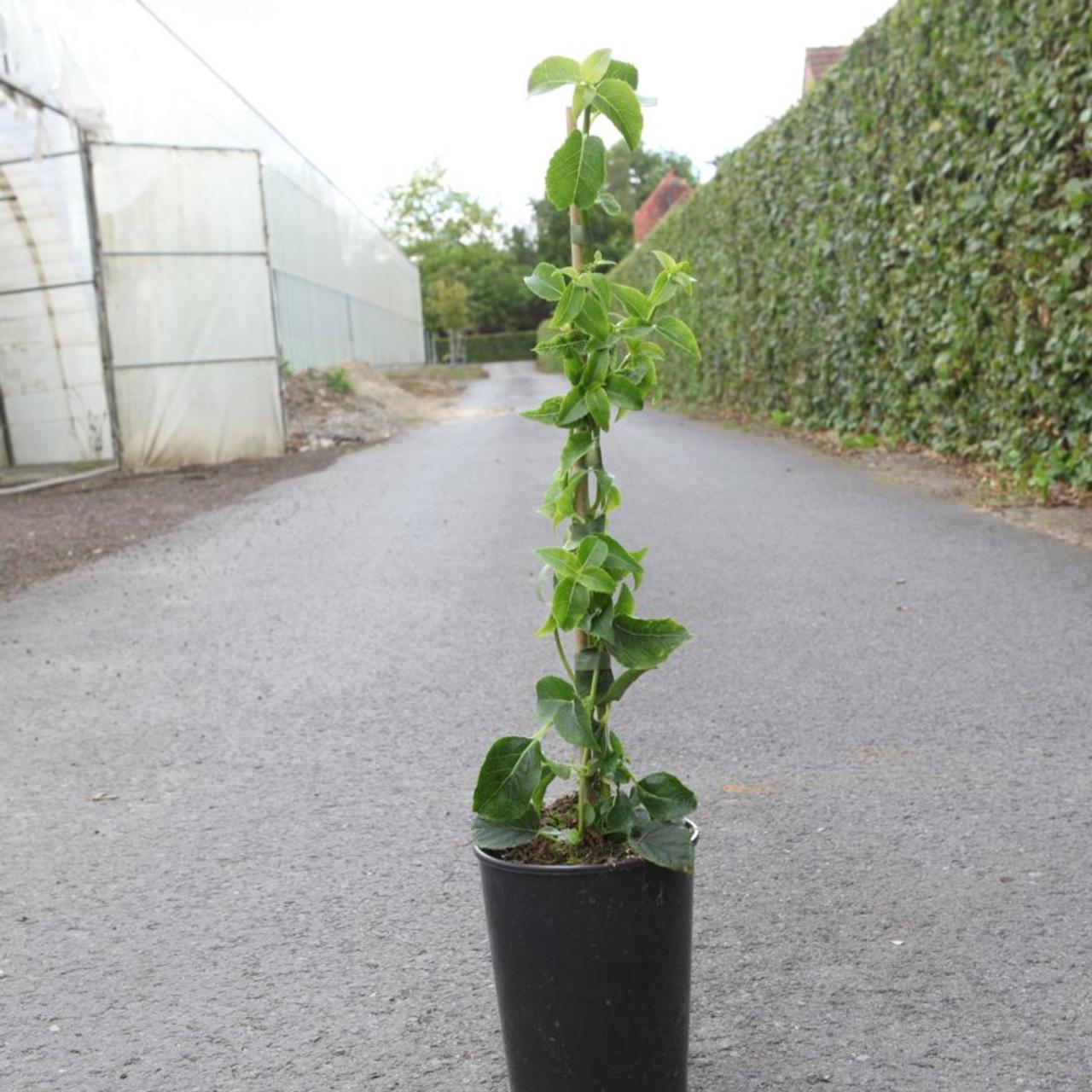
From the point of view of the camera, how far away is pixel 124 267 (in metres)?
14.7

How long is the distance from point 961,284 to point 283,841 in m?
7.52

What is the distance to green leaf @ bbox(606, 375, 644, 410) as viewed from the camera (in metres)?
2.01

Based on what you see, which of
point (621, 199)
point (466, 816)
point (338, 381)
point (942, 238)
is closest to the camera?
point (466, 816)

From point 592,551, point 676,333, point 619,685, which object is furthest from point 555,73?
point 619,685

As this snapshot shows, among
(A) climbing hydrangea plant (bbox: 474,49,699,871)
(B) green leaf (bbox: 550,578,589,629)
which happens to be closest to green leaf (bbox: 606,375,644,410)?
(A) climbing hydrangea plant (bbox: 474,49,699,871)

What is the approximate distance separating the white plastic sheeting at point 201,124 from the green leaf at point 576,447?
11803 mm

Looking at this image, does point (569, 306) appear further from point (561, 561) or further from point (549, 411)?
point (561, 561)

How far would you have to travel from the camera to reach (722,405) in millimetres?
19516

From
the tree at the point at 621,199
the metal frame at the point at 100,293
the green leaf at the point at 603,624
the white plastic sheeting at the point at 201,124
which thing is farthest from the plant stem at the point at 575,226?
the tree at the point at 621,199

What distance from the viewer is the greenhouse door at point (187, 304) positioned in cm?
1469

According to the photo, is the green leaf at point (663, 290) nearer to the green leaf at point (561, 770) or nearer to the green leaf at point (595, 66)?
the green leaf at point (595, 66)

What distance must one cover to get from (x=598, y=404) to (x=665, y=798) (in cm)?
65

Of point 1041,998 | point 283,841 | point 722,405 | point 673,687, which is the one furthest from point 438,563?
point 722,405

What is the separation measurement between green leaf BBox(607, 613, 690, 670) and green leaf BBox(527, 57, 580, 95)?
2.88 ft
